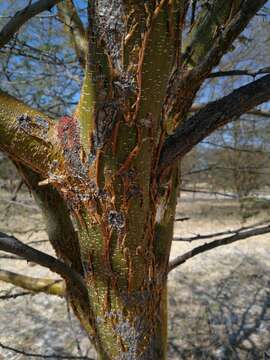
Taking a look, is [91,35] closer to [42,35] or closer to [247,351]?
[42,35]

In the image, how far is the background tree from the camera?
59cm

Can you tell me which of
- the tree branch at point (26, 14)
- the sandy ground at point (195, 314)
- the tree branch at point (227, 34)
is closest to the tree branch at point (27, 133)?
the tree branch at point (26, 14)

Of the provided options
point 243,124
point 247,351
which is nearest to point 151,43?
point 247,351

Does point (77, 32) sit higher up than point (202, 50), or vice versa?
point (77, 32)

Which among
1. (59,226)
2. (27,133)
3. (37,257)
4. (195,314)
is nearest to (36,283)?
(59,226)

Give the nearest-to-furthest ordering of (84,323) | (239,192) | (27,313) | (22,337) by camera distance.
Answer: (84,323)
(22,337)
(27,313)
(239,192)

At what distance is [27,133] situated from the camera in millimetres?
641

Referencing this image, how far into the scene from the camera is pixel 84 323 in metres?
0.92

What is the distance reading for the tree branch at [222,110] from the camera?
624mm

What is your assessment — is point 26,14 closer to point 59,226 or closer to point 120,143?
point 120,143

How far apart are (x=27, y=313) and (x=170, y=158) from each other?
2.79 metres

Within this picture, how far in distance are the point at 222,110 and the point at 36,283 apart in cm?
75

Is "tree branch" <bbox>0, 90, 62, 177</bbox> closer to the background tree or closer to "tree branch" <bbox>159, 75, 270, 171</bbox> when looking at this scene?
the background tree

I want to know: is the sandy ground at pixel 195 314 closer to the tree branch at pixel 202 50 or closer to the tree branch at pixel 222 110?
the tree branch at pixel 202 50
